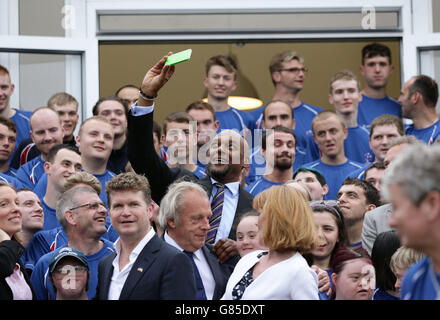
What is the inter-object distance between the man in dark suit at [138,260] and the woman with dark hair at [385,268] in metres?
1.24

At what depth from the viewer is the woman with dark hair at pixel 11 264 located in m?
4.68

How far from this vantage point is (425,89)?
8.22 meters

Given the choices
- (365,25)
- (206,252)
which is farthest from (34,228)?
(365,25)

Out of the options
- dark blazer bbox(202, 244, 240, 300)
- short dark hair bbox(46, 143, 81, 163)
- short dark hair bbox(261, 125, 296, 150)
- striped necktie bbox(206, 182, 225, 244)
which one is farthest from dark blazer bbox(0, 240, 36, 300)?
short dark hair bbox(261, 125, 296, 150)

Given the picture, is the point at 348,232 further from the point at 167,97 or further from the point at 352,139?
the point at 167,97

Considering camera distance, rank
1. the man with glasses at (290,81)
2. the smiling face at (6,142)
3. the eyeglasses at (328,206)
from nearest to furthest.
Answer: the eyeglasses at (328,206) → the smiling face at (6,142) → the man with glasses at (290,81)

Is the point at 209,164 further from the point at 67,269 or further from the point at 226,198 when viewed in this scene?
the point at 67,269

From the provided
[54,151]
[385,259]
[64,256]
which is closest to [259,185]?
[54,151]

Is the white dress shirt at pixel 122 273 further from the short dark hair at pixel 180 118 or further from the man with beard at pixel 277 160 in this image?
the short dark hair at pixel 180 118

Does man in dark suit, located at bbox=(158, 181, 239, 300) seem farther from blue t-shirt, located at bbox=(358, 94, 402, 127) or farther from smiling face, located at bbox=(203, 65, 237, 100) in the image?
blue t-shirt, located at bbox=(358, 94, 402, 127)

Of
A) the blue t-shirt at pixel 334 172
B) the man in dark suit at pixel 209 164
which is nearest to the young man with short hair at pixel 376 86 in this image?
the blue t-shirt at pixel 334 172

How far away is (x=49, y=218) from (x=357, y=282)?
2.76 metres

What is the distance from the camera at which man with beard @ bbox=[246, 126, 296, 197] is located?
23.5 feet

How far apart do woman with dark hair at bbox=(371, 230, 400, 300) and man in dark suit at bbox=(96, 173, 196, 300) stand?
1241 millimetres
